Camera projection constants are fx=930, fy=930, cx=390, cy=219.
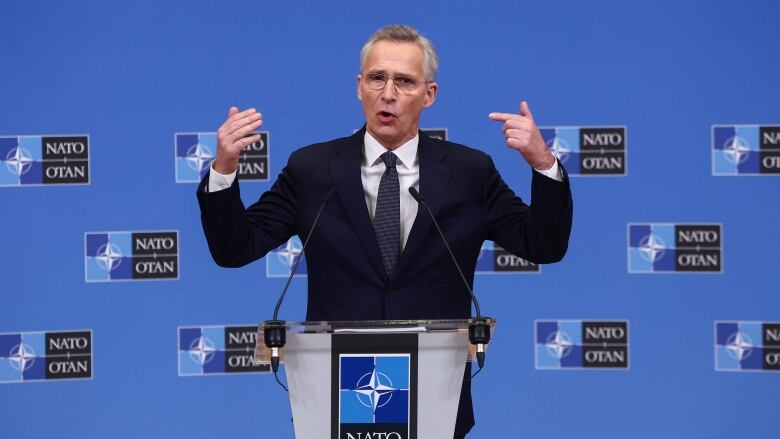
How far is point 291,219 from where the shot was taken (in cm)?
210

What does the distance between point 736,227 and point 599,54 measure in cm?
86

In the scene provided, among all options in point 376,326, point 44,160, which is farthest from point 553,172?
point 44,160

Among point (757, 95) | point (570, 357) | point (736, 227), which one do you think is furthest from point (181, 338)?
point (757, 95)

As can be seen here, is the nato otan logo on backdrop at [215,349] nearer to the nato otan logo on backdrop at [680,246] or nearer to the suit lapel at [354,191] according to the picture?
the nato otan logo on backdrop at [680,246]

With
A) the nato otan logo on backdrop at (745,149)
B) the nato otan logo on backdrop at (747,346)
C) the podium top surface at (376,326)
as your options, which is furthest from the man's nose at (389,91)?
the nato otan logo on backdrop at (747,346)

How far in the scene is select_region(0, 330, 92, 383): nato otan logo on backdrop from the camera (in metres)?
3.67

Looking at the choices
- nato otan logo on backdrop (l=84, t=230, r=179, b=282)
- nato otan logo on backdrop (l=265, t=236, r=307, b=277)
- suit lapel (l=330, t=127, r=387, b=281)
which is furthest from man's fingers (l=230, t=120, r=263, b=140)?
nato otan logo on backdrop (l=84, t=230, r=179, b=282)

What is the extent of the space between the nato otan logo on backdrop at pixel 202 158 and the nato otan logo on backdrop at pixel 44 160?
0.37m

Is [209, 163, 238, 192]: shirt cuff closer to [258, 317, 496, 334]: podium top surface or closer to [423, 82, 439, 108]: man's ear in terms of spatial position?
[258, 317, 496, 334]: podium top surface

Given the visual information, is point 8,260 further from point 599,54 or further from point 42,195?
point 599,54

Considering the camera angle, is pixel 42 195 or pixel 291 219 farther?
pixel 42 195

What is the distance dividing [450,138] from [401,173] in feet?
5.34

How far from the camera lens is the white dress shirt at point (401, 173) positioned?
6.58 feet

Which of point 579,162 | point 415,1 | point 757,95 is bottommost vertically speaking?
point 579,162
